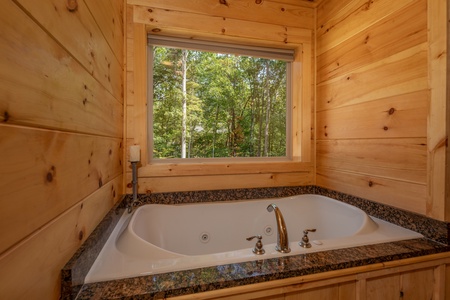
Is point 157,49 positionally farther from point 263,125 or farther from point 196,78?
point 263,125

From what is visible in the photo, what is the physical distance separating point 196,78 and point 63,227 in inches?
58.5

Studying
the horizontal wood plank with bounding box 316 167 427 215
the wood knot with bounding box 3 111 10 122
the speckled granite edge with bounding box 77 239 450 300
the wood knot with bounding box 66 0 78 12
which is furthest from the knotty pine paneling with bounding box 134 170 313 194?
the wood knot with bounding box 3 111 10 122

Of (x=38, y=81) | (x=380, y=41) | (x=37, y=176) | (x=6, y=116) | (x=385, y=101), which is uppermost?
(x=380, y=41)

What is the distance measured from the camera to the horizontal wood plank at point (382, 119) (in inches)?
43.2

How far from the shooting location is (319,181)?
1.87 metres

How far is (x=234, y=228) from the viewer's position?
159 centimetres

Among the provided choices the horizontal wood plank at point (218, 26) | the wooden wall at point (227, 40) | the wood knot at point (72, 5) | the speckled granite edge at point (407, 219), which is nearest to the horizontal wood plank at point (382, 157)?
the speckled granite edge at point (407, 219)

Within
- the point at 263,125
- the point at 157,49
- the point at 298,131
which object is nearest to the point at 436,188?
the point at 298,131

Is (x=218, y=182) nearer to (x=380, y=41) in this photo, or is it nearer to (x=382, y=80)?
(x=382, y=80)

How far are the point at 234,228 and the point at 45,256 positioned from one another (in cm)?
122

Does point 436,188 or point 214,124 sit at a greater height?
point 214,124

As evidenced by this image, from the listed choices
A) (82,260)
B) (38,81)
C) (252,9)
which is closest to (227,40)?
(252,9)

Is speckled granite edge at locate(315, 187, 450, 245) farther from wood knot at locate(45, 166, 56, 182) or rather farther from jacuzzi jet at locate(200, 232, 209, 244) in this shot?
wood knot at locate(45, 166, 56, 182)

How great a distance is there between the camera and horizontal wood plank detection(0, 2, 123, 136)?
425 mm
